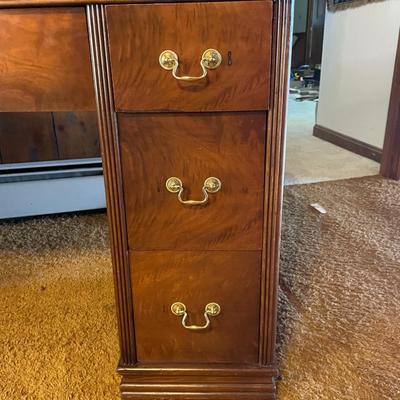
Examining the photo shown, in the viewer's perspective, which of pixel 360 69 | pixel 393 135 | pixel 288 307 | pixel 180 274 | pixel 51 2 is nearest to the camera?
pixel 51 2

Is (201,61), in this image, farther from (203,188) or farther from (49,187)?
(49,187)

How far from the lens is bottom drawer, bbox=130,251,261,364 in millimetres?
733

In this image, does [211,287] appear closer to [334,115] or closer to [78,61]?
[78,61]

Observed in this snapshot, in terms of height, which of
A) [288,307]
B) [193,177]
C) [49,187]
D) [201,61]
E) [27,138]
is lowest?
[288,307]

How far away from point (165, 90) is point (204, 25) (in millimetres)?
104

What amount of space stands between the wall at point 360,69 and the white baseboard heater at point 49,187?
1.50 meters

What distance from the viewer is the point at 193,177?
2.21 feet

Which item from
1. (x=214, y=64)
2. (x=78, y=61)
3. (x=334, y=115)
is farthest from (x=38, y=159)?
(x=334, y=115)

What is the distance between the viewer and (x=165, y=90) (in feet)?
2.02

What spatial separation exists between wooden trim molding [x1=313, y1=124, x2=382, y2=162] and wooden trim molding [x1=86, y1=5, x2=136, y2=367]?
1.81m

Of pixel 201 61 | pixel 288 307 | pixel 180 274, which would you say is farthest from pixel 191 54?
pixel 288 307

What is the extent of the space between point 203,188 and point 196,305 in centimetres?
23

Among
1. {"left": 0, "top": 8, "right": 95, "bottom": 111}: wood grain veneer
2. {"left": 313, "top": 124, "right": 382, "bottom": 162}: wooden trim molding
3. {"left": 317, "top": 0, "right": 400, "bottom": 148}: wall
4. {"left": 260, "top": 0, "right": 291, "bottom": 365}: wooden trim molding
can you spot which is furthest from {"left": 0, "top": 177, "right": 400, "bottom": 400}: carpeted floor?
{"left": 317, "top": 0, "right": 400, "bottom": 148}: wall

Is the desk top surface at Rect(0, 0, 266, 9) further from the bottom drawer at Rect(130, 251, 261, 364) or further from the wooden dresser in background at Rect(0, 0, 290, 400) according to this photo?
the bottom drawer at Rect(130, 251, 261, 364)
